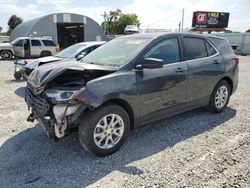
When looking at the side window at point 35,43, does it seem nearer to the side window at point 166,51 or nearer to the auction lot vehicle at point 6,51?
the auction lot vehicle at point 6,51

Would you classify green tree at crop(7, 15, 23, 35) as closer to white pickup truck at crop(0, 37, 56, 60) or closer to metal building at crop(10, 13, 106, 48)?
metal building at crop(10, 13, 106, 48)

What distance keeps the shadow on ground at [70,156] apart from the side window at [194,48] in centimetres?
137

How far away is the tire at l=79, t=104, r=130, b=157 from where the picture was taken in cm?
325

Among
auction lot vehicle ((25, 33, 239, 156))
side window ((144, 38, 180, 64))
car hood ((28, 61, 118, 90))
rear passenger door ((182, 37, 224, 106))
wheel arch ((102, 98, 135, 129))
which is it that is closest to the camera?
auction lot vehicle ((25, 33, 239, 156))

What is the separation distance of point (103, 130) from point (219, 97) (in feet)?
10.2

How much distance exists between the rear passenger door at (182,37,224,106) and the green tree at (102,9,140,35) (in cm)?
6999

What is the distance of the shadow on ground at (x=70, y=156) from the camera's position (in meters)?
3.01

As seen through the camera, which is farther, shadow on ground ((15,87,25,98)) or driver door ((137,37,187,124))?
shadow on ground ((15,87,25,98))

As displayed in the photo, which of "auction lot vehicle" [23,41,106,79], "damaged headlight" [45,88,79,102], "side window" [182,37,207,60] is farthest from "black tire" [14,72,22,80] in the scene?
"side window" [182,37,207,60]

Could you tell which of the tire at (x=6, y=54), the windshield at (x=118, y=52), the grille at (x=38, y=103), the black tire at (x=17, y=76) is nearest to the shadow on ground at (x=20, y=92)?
the black tire at (x=17, y=76)

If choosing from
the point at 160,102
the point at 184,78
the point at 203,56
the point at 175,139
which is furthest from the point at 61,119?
the point at 203,56

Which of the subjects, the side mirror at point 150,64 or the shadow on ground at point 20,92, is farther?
the shadow on ground at point 20,92

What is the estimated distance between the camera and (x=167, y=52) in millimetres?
4215

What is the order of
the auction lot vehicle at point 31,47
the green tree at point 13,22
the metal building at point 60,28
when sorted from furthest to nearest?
the green tree at point 13,22
the metal building at point 60,28
the auction lot vehicle at point 31,47
